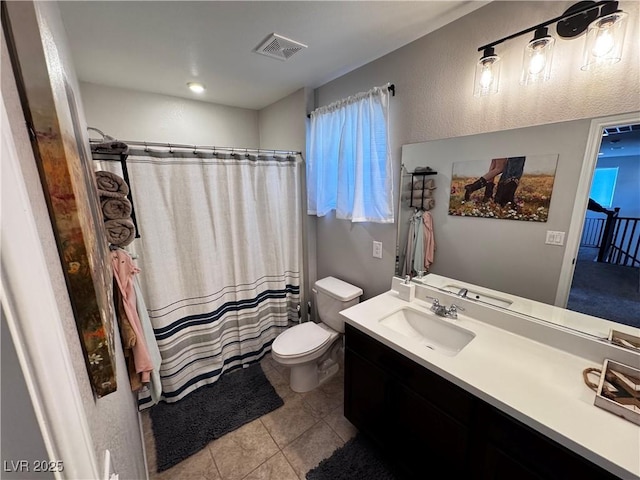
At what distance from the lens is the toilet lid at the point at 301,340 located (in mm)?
1883

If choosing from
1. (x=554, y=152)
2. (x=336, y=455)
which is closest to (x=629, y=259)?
(x=554, y=152)

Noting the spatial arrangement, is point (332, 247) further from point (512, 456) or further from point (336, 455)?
point (512, 456)

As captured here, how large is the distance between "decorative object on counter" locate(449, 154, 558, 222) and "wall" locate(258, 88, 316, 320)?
4.39 ft

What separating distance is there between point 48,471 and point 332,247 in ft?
6.92

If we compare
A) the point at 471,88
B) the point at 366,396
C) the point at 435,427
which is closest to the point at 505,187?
the point at 471,88

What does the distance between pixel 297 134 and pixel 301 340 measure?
5.89 feet

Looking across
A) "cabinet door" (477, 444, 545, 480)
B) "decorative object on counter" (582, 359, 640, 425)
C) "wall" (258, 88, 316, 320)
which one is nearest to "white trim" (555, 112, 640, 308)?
"decorative object on counter" (582, 359, 640, 425)

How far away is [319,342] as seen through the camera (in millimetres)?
1965

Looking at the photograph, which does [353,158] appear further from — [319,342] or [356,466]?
[356,466]

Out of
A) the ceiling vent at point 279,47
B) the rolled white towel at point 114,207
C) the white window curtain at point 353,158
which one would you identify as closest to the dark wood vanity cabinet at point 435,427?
the white window curtain at point 353,158

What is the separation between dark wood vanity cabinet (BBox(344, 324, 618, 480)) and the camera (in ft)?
2.85

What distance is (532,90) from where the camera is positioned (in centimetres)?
121

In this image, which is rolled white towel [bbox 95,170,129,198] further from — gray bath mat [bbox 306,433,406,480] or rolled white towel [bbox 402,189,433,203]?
gray bath mat [bbox 306,433,406,480]

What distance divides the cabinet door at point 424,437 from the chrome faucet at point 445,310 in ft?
1.56
